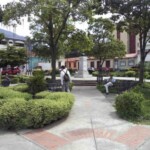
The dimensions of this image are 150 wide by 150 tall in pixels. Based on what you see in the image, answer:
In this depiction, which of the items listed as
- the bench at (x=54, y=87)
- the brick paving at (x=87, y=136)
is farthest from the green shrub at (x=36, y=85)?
the brick paving at (x=87, y=136)

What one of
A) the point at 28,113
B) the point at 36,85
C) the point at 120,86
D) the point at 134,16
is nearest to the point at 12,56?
the point at 134,16

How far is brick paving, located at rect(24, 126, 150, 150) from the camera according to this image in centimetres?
796

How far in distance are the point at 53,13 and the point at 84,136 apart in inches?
458

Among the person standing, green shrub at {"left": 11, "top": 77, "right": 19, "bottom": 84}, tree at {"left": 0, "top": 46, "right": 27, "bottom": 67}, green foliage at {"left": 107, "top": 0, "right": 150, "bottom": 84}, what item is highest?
green foliage at {"left": 107, "top": 0, "right": 150, "bottom": 84}

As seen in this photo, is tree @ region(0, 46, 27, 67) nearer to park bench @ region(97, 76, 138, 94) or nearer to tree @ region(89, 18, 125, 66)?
tree @ region(89, 18, 125, 66)

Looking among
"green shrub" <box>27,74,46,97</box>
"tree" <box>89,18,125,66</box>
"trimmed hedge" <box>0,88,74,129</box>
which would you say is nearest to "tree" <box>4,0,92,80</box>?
"green shrub" <box>27,74,46,97</box>

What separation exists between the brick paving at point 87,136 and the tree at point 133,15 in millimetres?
10637

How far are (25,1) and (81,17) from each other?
3.63 meters

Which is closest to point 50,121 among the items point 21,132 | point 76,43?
point 21,132

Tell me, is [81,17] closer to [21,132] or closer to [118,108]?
[118,108]

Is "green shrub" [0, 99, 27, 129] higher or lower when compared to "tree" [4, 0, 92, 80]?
lower

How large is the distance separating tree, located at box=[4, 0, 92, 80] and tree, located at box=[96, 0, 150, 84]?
1.67 meters

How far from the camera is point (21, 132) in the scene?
29.7 feet

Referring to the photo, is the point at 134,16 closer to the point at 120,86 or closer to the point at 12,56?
the point at 120,86
